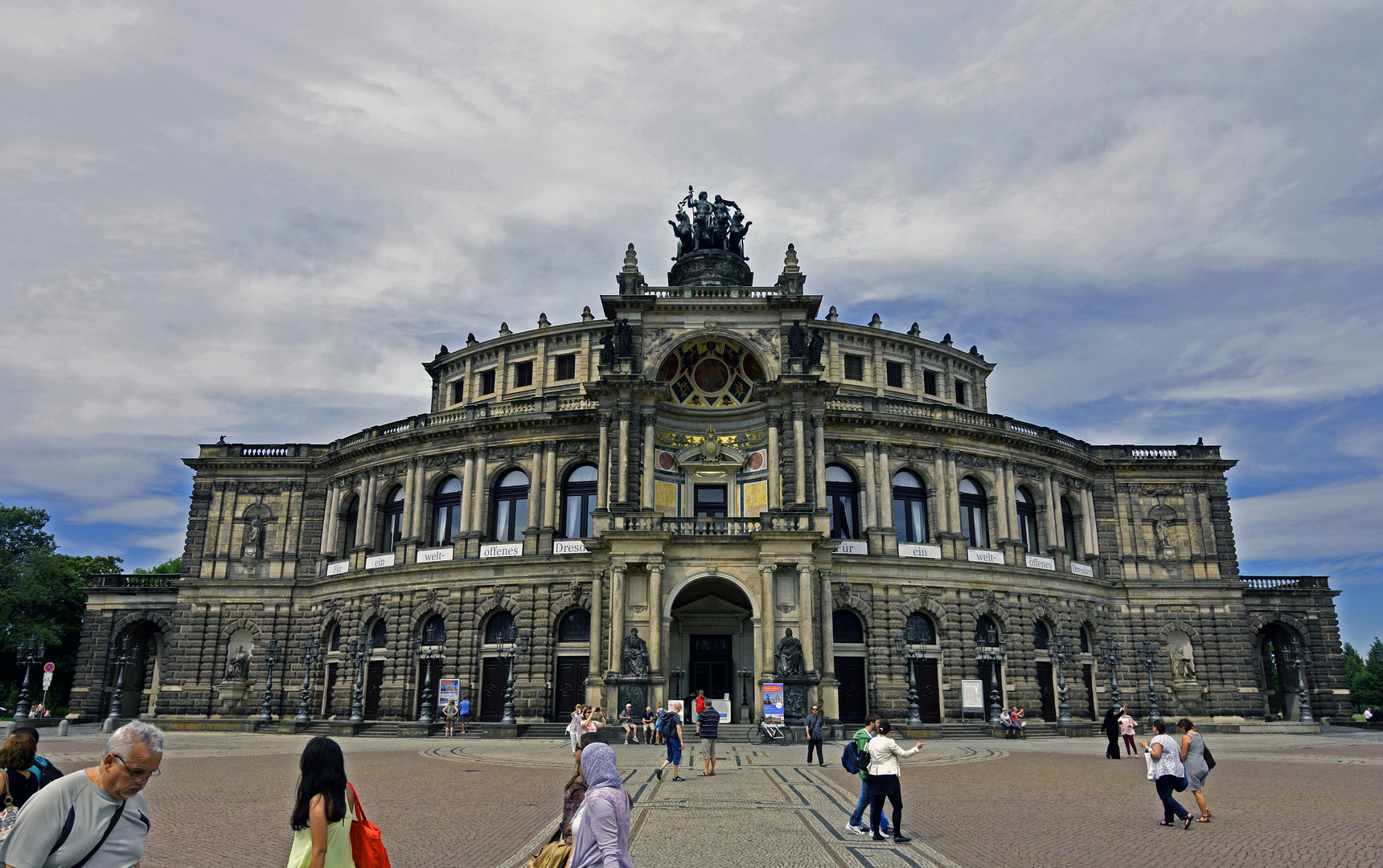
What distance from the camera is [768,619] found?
125 ft

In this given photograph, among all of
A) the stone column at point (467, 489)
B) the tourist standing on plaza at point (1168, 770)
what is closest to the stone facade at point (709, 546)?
the stone column at point (467, 489)

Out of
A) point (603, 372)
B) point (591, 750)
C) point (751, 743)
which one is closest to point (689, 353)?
point (603, 372)

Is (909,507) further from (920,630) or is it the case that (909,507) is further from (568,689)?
(568,689)

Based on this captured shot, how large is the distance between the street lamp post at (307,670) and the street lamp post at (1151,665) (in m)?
40.8

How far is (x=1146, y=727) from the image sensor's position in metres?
47.0

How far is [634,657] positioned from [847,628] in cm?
1195

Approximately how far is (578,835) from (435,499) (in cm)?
4410

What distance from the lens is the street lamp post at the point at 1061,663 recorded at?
142ft

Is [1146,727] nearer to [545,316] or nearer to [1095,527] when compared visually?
[1095,527]

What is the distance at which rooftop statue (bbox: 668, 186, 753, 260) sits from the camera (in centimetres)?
5328

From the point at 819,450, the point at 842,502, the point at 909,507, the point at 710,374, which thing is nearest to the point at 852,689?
the point at 842,502

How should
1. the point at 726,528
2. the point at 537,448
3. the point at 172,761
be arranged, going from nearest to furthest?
the point at 172,761 < the point at 726,528 < the point at 537,448

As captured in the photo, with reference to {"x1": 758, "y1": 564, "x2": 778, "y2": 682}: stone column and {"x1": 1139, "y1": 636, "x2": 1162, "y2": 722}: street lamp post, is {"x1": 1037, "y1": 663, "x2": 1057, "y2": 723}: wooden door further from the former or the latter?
{"x1": 758, "y1": 564, "x2": 778, "y2": 682}: stone column

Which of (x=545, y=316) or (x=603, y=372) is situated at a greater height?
(x=545, y=316)
